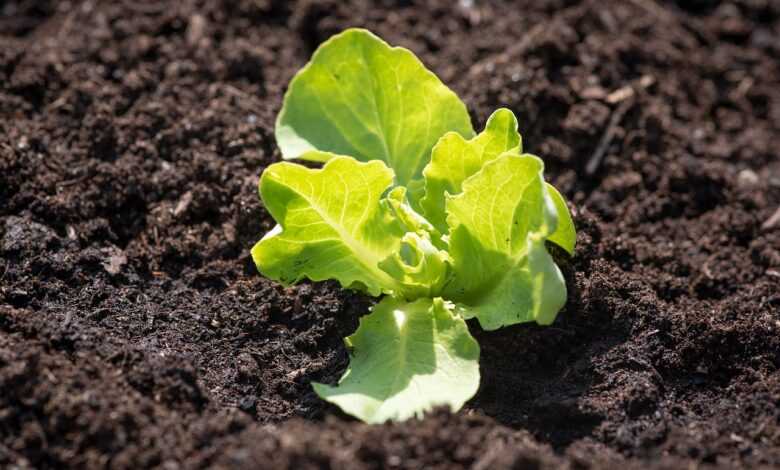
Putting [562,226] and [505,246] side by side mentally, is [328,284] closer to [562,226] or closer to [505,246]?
[505,246]

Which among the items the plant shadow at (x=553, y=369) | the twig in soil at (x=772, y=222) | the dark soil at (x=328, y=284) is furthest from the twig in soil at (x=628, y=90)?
the plant shadow at (x=553, y=369)

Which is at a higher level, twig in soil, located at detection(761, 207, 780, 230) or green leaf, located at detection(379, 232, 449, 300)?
green leaf, located at detection(379, 232, 449, 300)

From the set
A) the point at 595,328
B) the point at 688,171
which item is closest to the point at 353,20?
the point at 688,171

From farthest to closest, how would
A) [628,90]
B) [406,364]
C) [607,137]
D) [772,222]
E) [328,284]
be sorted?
[628,90] → [607,137] → [772,222] → [328,284] → [406,364]

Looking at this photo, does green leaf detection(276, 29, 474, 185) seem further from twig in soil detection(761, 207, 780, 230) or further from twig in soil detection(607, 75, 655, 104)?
twig in soil detection(761, 207, 780, 230)

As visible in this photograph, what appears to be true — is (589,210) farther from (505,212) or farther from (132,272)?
(132,272)

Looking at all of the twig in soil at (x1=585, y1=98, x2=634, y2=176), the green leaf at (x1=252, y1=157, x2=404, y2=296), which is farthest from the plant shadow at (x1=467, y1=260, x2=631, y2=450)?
the twig in soil at (x1=585, y1=98, x2=634, y2=176)

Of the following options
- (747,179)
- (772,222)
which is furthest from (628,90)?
(772,222)

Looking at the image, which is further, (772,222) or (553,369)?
(772,222)

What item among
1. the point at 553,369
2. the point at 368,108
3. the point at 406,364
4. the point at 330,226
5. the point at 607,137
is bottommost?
the point at 553,369
